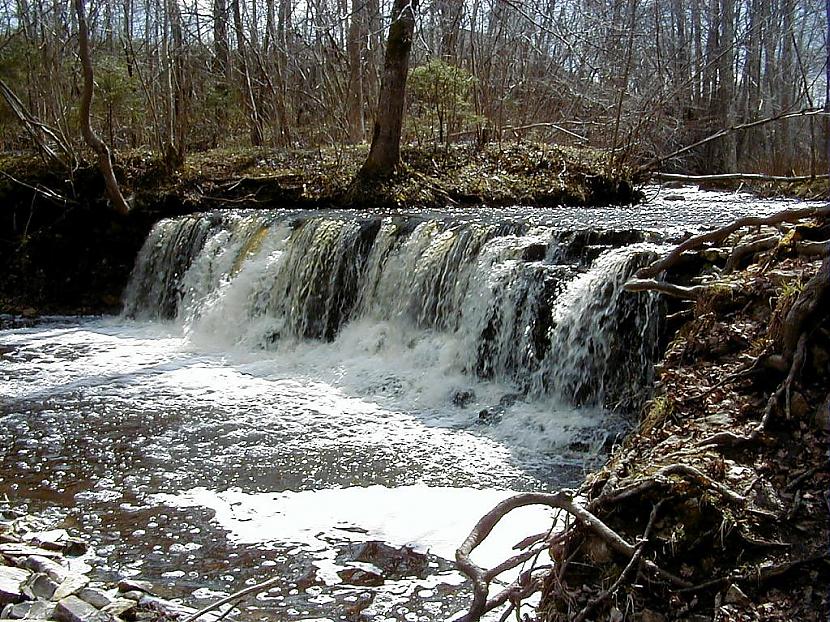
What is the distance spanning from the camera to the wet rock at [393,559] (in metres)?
4.25

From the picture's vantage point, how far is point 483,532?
2613mm

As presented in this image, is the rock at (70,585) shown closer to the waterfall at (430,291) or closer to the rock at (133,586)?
the rock at (133,586)

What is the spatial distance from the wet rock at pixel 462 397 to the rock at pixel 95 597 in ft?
12.7

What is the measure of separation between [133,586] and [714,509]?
2.71 m

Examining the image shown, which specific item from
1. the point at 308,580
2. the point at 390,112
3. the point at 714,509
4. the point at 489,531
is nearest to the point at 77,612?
the point at 308,580

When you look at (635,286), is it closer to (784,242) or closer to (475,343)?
(784,242)

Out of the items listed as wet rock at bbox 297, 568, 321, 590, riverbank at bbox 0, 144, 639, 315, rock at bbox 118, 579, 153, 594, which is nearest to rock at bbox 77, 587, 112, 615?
rock at bbox 118, 579, 153, 594

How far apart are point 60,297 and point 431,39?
11986 mm

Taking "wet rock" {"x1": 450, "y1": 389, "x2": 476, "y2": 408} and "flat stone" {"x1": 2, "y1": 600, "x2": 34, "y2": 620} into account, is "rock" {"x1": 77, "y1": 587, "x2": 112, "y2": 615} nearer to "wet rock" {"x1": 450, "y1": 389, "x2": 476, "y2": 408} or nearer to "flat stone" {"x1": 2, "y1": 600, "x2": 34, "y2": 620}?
"flat stone" {"x1": 2, "y1": 600, "x2": 34, "y2": 620}

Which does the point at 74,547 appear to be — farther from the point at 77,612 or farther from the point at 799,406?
the point at 799,406

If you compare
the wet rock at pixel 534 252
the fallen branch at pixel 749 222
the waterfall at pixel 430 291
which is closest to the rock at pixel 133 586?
the fallen branch at pixel 749 222

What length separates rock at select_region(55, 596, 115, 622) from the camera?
350cm

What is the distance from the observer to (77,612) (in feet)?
11.6

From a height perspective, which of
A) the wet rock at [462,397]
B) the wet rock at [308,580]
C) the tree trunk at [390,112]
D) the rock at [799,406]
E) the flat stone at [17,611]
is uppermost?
Result: the tree trunk at [390,112]
